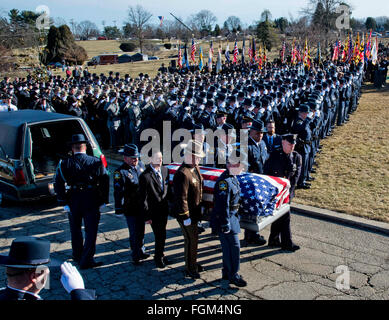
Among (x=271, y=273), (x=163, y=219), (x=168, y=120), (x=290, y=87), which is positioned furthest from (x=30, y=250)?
(x=290, y=87)

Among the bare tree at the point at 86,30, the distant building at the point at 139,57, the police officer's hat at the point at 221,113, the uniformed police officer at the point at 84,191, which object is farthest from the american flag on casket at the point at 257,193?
the bare tree at the point at 86,30

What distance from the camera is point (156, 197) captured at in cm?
543

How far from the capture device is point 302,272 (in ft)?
17.6

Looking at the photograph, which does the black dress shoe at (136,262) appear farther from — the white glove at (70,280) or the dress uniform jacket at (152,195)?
the white glove at (70,280)

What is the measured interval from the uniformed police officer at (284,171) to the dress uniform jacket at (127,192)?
213cm

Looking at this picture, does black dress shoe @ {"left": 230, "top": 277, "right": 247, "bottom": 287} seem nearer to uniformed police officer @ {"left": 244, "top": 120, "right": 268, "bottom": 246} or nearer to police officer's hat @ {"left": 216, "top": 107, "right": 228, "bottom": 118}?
uniformed police officer @ {"left": 244, "top": 120, "right": 268, "bottom": 246}

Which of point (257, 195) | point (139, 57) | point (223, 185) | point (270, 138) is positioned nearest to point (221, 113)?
point (270, 138)

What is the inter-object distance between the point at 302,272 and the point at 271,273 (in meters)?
0.42

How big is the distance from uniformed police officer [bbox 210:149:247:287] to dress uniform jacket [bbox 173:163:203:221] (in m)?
0.32

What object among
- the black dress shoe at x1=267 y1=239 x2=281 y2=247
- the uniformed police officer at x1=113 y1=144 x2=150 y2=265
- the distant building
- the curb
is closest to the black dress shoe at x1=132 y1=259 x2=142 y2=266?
the uniformed police officer at x1=113 y1=144 x2=150 y2=265

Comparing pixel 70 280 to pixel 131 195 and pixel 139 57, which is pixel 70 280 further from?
pixel 139 57

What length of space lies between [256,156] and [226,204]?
6.99 ft

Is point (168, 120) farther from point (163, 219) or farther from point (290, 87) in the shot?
point (163, 219)

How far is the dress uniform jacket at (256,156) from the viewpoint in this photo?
265 inches
